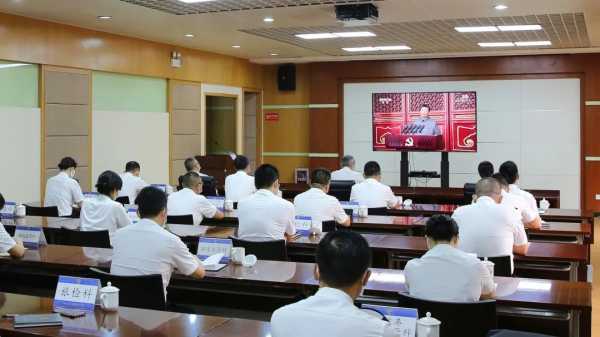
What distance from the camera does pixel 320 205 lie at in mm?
5859

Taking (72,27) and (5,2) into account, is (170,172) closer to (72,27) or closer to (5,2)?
(72,27)

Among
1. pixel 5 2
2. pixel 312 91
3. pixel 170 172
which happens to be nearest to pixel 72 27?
pixel 5 2

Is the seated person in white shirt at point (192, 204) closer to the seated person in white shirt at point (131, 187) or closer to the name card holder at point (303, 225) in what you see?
the name card holder at point (303, 225)

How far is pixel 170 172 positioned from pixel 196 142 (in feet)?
2.89

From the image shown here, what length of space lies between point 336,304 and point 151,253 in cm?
163

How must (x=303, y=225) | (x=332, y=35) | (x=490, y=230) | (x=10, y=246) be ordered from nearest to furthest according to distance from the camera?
(x=10, y=246) → (x=490, y=230) → (x=303, y=225) → (x=332, y=35)

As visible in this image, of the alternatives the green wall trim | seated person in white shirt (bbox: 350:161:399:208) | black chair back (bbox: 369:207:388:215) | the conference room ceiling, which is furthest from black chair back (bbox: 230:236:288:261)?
the green wall trim

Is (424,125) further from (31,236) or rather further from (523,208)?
(31,236)

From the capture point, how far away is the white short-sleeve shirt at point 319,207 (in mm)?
5852

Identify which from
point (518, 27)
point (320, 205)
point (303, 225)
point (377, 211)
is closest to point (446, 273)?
point (303, 225)

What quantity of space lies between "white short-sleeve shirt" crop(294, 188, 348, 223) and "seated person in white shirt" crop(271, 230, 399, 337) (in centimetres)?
366

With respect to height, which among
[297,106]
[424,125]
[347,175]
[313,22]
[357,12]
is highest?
[313,22]

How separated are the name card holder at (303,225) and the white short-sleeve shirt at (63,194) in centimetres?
344

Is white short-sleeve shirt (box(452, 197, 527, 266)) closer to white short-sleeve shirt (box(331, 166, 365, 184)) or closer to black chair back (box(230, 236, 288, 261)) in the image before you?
black chair back (box(230, 236, 288, 261))
